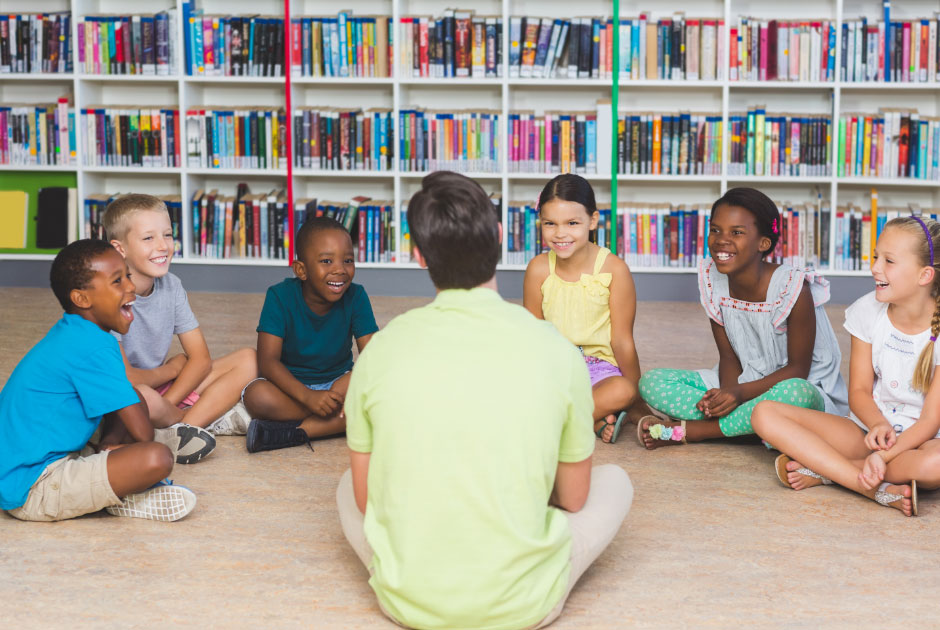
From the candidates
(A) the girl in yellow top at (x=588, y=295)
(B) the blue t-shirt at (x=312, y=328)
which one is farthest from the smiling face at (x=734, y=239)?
(B) the blue t-shirt at (x=312, y=328)

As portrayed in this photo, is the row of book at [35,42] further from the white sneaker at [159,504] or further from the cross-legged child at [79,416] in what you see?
the white sneaker at [159,504]

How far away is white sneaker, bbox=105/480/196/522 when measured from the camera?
7.24 feet

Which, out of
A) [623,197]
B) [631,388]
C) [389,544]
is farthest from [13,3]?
[389,544]

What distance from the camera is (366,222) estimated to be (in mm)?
4902

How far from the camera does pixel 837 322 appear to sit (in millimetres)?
4375

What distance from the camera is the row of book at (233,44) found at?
189 inches

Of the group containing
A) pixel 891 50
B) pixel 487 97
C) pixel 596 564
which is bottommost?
pixel 596 564

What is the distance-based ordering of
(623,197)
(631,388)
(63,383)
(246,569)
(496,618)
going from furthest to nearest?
(623,197) → (631,388) → (63,383) → (246,569) → (496,618)

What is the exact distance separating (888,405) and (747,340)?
0.48m

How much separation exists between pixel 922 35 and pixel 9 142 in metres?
4.11

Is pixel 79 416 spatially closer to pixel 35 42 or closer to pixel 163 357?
pixel 163 357

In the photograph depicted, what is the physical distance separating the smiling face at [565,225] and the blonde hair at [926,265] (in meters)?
0.78

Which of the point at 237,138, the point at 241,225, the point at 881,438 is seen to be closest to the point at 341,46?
the point at 237,138

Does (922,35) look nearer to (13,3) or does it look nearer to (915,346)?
(915,346)
